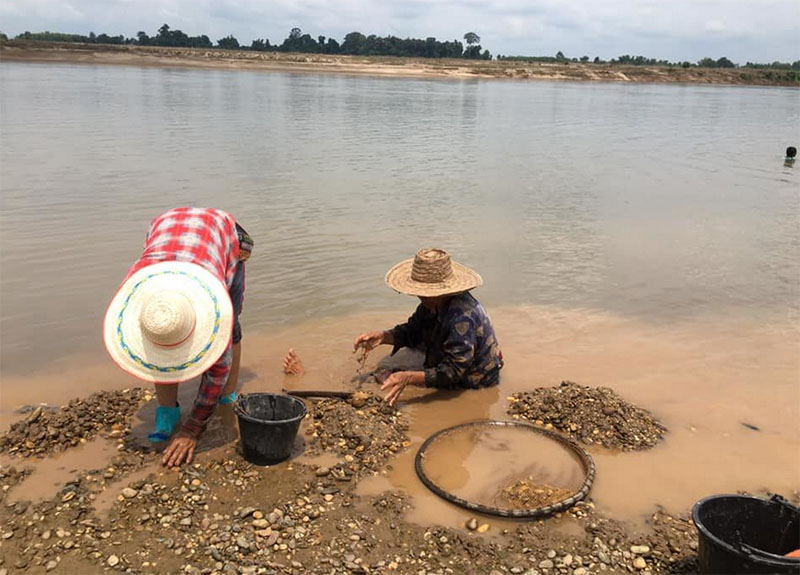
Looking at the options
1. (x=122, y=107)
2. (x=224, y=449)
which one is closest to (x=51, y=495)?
(x=224, y=449)

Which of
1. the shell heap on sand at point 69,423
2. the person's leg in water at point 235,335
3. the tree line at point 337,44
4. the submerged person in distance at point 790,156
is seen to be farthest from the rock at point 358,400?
the tree line at point 337,44

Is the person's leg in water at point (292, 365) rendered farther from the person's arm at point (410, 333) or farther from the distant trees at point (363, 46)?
the distant trees at point (363, 46)

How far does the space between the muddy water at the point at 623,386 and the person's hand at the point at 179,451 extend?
28cm

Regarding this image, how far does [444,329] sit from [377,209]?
19.9 feet

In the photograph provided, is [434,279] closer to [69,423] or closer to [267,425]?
[267,425]

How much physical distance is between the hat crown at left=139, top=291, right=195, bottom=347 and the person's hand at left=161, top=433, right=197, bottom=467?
2.87ft

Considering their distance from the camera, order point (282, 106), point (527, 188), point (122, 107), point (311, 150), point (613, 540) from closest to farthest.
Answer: point (613, 540)
point (527, 188)
point (311, 150)
point (122, 107)
point (282, 106)

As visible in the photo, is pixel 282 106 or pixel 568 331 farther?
pixel 282 106

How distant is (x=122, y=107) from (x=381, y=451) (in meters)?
20.5

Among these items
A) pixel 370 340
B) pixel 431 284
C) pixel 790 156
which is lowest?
pixel 370 340

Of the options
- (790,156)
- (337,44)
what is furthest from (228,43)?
(790,156)

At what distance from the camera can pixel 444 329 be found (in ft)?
Result: 15.5

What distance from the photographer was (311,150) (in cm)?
1532

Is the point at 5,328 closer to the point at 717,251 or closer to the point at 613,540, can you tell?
the point at 613,540
